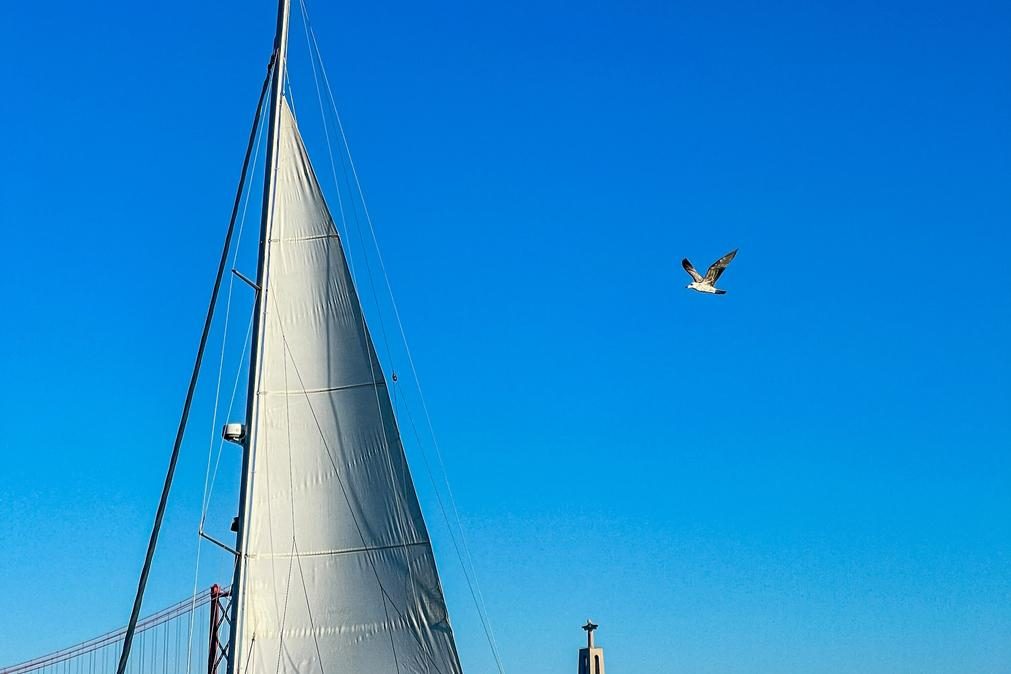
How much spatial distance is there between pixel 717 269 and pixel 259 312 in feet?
49.0

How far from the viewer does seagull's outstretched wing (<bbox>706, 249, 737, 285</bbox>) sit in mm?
38719

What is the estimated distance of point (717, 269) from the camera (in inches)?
A: 1531

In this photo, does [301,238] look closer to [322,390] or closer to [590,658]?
[322,390]

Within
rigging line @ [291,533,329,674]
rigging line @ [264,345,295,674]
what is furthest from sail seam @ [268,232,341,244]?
rigging line @ [291,533,329,674]

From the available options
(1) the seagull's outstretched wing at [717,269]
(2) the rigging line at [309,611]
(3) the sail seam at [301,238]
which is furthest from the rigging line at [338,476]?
(1) the seagull's outstretched wing at [717,269]

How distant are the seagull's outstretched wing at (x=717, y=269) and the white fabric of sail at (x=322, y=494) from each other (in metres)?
12.5

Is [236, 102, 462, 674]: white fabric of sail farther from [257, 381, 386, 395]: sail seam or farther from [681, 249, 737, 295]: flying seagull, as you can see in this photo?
[681, 249, 737, 295]: flying seagull

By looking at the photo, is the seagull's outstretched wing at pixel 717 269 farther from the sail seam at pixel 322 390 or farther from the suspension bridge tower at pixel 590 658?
the suspension bridge tower at pixel 590 658

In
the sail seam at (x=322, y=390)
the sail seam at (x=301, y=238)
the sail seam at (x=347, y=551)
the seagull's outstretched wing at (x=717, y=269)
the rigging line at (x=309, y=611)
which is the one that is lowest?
the rigging line at (x=309, y=611)

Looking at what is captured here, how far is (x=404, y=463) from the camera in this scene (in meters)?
29.0

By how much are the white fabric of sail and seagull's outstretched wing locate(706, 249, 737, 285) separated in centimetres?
1249

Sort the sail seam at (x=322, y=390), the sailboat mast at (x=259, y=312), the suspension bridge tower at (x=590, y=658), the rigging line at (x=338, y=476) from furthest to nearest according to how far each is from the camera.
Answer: the suspension bridge tower at (x=590, y=658) → the sail seam at (x=322, y=390) → the rigging line at (x=338, y=476) → the sailboat mast at (x=259, y=312)

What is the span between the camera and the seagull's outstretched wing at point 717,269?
3872 centimetres

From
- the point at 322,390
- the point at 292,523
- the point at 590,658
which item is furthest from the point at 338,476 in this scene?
the point at 590,658
